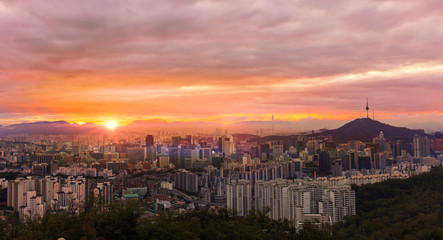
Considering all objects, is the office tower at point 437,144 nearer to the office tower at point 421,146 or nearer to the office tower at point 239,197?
the office tower at point 421,146

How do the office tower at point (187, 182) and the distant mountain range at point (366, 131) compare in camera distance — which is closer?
the office tower at point (187, 182)

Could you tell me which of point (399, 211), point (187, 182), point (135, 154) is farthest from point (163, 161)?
point (399, 211)

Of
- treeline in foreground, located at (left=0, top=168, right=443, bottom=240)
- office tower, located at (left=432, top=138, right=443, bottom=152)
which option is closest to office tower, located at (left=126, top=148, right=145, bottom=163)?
treeline in foreground, located at (left=0, top=168, right=443, bottom=240)

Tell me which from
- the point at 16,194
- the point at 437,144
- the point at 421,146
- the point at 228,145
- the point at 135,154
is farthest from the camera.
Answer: the point at 228,145

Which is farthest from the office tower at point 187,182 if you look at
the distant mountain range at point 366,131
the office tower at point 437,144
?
the office tower at point 437,144

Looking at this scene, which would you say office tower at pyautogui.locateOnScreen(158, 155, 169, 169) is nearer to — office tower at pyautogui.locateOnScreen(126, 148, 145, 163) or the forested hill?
office tower at pyautogui.locateOnScreen(126, 148, 145, 163)

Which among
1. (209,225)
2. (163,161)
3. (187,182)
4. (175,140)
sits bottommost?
(187,182)

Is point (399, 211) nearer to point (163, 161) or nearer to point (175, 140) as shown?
point (163, 161)

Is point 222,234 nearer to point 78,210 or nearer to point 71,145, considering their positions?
point 78,210

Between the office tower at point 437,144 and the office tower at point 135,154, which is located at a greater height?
the office tower at point 437,144
